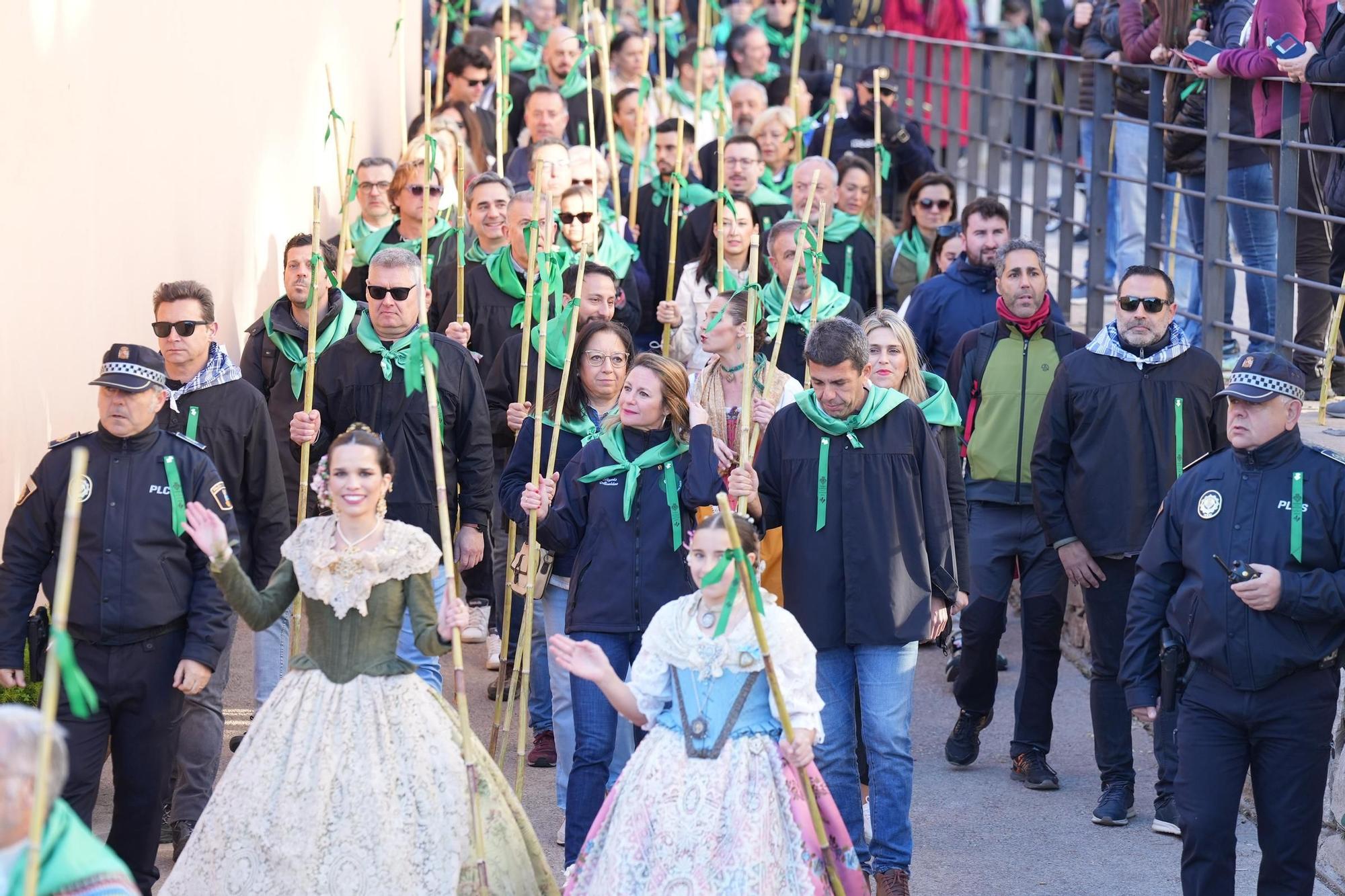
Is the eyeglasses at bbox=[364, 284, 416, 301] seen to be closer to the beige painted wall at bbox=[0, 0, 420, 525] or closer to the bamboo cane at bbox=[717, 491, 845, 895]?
the beige painted wall at bbox=[0, 0, 420, 525]

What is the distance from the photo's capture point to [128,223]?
25.2ft

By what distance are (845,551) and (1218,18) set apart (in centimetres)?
468

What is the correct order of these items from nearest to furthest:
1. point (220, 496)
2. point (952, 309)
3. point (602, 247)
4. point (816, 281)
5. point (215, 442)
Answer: point (220, 496) < point (215, 442) < point (816, 281) < point (952, 309) < point (602, 247)

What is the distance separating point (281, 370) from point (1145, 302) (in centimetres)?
337

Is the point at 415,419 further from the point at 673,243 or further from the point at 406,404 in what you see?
the point at 673,243

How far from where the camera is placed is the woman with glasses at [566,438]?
6.62m

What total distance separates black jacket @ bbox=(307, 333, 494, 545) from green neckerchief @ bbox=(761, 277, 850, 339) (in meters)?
1.29

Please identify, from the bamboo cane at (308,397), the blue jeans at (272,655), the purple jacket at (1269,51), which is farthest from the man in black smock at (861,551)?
the purple jacket at (1269,51)

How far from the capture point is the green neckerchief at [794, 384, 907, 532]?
625cm

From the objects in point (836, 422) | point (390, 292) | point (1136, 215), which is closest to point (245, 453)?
point (390, 292)

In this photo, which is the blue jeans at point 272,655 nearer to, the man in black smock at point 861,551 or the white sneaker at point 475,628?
the white sneaker at point 475,628

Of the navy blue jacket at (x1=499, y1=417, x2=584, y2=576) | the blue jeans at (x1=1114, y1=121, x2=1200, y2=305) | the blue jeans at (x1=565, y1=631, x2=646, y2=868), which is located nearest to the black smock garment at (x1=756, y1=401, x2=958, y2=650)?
the blue jeans at (x1=565, y1=631, x2=646, y2=868)

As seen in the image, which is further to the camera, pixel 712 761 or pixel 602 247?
pixel 602 247

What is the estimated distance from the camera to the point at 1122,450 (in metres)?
7.02
